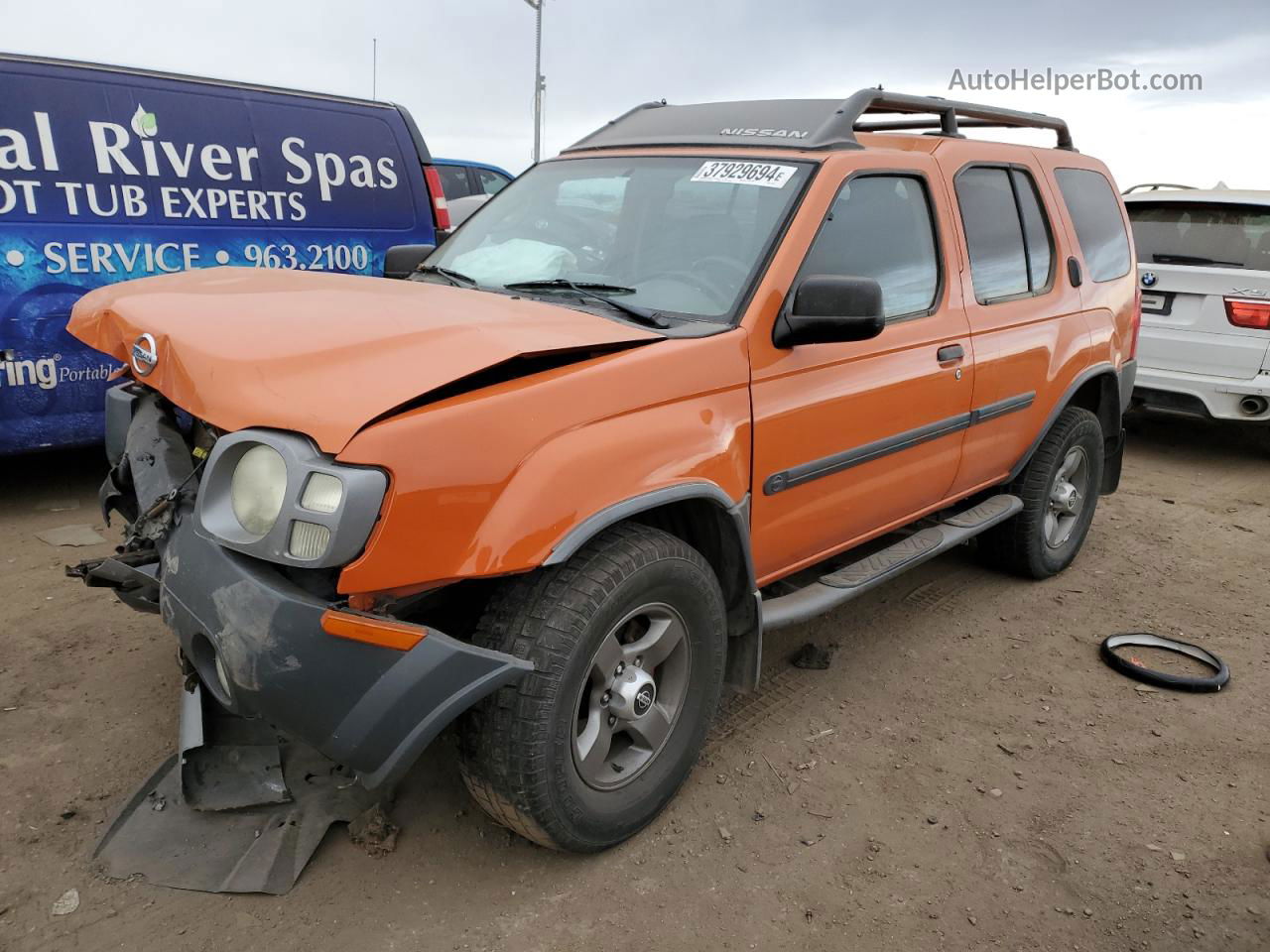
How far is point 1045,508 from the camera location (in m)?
4.57

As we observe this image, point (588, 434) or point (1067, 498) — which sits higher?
point (588, 434)

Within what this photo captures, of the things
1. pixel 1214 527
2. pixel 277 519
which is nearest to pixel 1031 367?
pixel 1214 527

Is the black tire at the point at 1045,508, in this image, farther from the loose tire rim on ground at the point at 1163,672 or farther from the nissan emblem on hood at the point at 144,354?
the nissan emblem on hood at the point at 144,354

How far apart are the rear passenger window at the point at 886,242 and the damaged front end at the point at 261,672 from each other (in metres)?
1.71

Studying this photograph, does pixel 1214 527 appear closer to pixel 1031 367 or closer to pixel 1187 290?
pixel 1187 290

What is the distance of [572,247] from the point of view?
3.34 metres

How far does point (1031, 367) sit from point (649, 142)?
1.88m

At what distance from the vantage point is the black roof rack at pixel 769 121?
131 inches

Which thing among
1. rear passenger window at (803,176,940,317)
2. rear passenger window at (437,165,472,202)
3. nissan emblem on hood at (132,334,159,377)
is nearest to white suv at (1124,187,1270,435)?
rear passenger window at (803,176,940,317)

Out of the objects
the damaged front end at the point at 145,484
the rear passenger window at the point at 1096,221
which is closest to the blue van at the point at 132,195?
the damaged front end at the point at 145,484

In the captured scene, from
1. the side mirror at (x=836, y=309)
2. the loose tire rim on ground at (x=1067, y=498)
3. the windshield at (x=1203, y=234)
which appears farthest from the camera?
the windshield at (x=1203, y=234)

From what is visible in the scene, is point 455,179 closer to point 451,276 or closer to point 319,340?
point 451,276

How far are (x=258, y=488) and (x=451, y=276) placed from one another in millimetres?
1564

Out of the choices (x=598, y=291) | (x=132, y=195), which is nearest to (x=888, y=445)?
(x=598, y=291)
